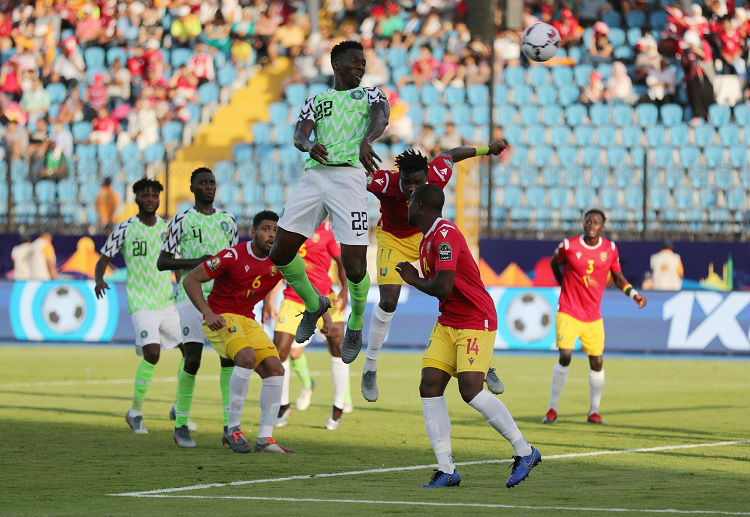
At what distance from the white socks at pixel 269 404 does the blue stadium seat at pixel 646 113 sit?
1874 cm

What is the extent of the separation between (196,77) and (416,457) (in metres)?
23.2

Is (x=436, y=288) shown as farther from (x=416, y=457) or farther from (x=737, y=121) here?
(x=737, y=121)

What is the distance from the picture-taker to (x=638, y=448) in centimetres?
1316

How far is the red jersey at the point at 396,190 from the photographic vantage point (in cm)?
1147

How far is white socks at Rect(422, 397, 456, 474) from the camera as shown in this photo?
10320 millimetres

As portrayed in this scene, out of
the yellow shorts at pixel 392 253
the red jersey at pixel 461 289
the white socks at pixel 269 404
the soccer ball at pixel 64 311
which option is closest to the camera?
the red jersey at pixel 461 289

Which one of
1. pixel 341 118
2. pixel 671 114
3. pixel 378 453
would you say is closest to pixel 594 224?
pixel 378 453

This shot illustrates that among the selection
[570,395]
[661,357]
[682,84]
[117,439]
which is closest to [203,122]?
[682,84]

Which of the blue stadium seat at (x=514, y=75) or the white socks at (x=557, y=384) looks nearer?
the white socks at (x=557, y=384)

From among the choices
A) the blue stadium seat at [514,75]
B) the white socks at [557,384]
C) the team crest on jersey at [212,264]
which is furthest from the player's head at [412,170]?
the blue stadium seat at [514,75]

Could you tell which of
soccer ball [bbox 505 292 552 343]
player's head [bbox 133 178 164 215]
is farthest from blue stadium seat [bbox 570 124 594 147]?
player's head [bbox 133 178 164 215]

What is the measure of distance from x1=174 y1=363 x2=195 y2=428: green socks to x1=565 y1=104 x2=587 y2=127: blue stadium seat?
1802 cm

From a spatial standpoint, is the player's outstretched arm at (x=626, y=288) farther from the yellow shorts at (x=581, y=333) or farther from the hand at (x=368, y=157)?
the hand at (x=368, y=157)

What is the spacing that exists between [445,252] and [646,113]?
21020mm
